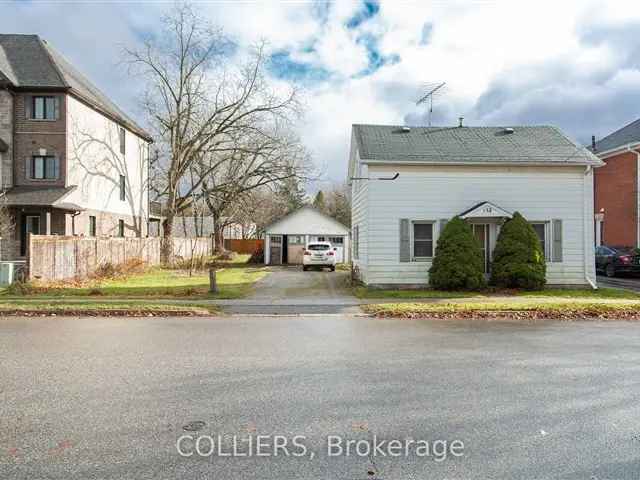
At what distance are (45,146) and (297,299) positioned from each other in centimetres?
1668

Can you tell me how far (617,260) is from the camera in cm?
2283

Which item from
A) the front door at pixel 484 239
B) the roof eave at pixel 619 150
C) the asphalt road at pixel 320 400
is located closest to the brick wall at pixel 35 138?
the asphalt road at pixel 320 400

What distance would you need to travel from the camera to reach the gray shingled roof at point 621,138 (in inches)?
1062

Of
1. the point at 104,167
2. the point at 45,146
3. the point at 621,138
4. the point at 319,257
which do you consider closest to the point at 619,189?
the point at 621,138

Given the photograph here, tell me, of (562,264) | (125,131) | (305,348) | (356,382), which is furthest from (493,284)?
(125,131)

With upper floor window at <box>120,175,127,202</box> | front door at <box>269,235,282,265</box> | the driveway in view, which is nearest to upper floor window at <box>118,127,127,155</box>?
upper floor window at <box>120,175,127,202</box>

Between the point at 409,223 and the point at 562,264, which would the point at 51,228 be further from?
the point at 562,264

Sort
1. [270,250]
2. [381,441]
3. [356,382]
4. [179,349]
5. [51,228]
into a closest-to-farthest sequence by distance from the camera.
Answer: [381,441] → [356,382] → [179,349] → [51,228] → [270,250]

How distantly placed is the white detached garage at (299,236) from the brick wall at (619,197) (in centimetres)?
1584

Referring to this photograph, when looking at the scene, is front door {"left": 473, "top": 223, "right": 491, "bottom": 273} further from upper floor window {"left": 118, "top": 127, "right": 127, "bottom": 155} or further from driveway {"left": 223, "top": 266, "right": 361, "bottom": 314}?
upper floor window {"left": 118, "top": 127, "right": 127, "bottom": 155}

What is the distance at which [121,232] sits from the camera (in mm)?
30266

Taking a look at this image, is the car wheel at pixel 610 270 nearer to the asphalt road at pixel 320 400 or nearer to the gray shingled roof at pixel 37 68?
the asphalt road at pixel 320 400

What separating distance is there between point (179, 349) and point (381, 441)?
15.3 ft

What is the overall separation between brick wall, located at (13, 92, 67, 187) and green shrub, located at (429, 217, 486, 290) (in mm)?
18357
